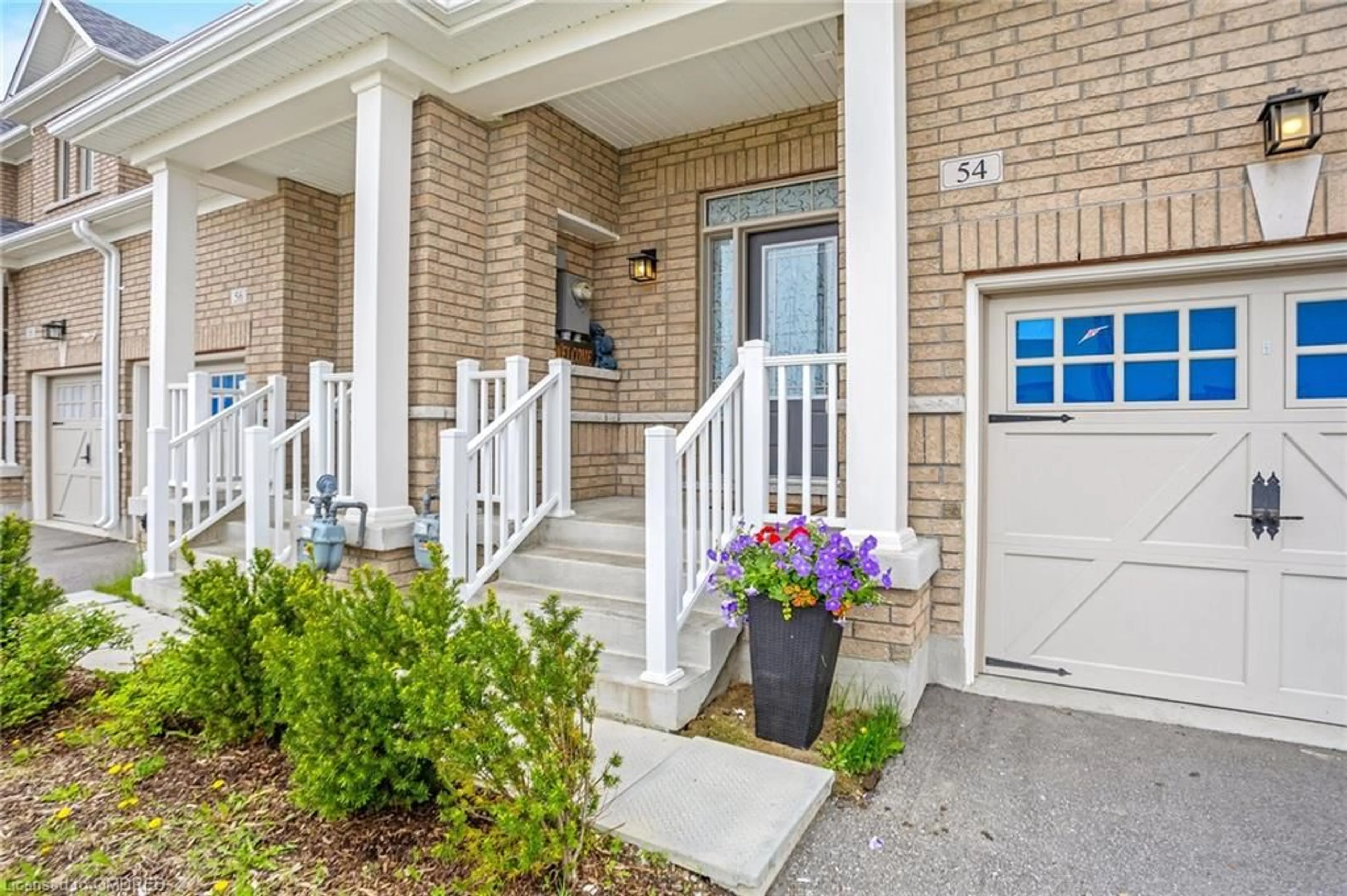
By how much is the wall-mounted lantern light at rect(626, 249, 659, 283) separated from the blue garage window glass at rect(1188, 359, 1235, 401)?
3324 mm

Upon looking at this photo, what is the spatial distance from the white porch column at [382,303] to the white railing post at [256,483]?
69cm

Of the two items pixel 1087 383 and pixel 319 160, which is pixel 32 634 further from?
pixel 1087 383

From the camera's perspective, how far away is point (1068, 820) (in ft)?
7.56

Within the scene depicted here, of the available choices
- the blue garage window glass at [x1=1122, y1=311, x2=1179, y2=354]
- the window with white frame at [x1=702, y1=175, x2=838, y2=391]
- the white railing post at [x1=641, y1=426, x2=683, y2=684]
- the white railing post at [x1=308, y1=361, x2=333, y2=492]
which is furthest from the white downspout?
the blue garage window glass at [x1=1122, y1=311, x2=1179, y2=354]

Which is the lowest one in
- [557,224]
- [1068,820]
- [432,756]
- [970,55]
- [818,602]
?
[1068,820]

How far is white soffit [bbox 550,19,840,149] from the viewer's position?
3865 mm

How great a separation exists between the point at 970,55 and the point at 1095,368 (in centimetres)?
160

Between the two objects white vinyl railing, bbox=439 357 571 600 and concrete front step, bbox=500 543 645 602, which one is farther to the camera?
concrete front step, bbox=500 543 645 602

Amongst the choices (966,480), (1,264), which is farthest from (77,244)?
(966,480)

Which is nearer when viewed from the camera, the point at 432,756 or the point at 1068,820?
the point at 432,756

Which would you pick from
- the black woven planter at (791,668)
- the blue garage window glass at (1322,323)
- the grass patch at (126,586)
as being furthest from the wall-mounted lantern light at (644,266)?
the grass patch at (126,586)

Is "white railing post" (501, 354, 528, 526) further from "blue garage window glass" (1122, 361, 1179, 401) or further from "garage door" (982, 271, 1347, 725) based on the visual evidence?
"blue garage window glass" (1122, 361, 1179, 401)

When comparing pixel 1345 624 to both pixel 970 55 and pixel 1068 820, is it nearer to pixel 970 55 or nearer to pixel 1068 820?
pixel 1068 820

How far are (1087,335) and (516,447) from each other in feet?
9.68
